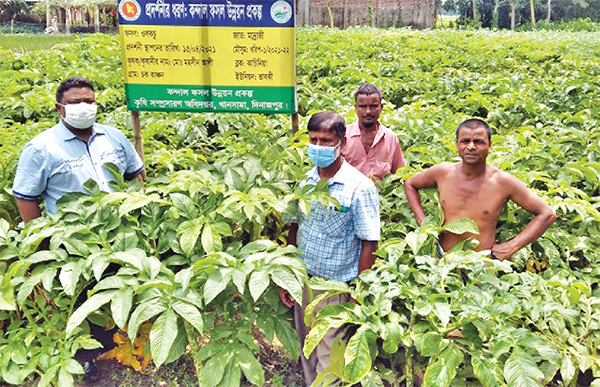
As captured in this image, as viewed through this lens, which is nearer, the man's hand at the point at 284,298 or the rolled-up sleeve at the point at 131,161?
the man's hand at the point at 284,298

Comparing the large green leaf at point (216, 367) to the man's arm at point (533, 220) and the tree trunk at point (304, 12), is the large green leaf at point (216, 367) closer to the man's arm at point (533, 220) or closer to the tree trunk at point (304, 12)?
the man's arm at point (533, 220)

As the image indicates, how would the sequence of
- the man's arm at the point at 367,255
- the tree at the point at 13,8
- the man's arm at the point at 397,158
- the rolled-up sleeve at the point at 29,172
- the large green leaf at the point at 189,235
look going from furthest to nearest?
the tree at the point at 13,8 < the man's arm at the point at 397,158 < the rolled-up sleeve at the point at 29,172 < the man's arm at the point at 367,255 < the large green leaf at the point at 189,235

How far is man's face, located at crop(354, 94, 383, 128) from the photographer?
12.7 ft

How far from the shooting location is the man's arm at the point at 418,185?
10.9ft

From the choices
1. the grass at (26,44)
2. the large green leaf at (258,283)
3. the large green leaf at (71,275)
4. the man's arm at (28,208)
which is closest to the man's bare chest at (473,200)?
the large green leaf at (258,283)

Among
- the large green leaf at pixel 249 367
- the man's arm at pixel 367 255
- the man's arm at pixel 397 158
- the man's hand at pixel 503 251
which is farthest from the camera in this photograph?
the man's arm at pixel 397 158

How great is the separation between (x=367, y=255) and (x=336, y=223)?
24cm

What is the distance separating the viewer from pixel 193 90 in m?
3.96

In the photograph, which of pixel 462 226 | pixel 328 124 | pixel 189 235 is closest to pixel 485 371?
pixel 462 226

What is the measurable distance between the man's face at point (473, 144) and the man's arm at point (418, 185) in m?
0.27

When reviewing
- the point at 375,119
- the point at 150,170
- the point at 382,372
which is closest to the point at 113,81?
the point at 150,170

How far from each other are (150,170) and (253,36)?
4.76 ft

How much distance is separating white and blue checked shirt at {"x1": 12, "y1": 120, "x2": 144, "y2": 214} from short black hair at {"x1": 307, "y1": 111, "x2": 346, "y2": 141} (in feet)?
4.70

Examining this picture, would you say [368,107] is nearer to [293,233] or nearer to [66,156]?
[293,233]
